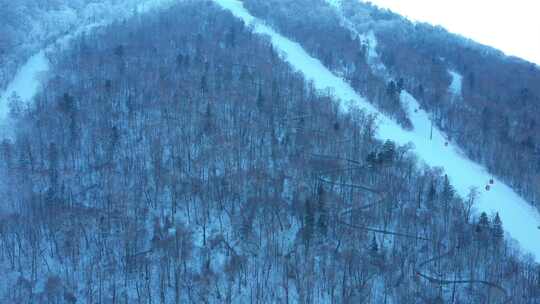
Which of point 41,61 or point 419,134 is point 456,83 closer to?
point 419,134

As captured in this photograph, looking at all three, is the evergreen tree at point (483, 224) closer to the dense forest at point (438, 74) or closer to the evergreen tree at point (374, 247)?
the evergreen tree at point (374, 247)

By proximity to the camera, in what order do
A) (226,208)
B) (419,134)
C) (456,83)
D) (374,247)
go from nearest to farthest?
(374,247) → (226,208) → (419,134) → (456,83)

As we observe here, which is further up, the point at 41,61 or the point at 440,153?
the point at 41,61

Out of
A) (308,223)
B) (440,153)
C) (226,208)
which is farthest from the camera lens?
(440,153)

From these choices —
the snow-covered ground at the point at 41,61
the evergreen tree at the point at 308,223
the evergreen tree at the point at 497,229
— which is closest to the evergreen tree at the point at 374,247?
the evergreen tree at the point at 308,223

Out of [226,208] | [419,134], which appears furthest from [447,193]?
[226,208]

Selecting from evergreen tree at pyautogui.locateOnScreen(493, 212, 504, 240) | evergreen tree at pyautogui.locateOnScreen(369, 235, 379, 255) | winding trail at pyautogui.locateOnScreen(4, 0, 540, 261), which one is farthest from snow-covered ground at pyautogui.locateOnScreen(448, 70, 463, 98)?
evergreen tree at pyautogui.locateOnScreen(369, 235, 379, 255)

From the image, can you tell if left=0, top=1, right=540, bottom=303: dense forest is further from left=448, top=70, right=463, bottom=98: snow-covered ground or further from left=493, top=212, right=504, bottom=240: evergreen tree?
left=448, top=70, right=463, bottom=98: snow-covered ground
